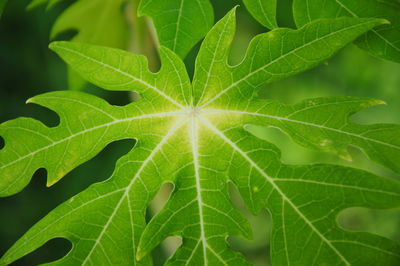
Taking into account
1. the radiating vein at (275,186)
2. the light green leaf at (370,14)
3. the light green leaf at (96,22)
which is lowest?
the radiating vein at (275,186)

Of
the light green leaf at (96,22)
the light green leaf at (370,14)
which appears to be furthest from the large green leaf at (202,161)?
the light green leaf at (96,22)

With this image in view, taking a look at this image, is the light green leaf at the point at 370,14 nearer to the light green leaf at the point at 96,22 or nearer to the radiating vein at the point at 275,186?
the radiating vein at the point at 275,186

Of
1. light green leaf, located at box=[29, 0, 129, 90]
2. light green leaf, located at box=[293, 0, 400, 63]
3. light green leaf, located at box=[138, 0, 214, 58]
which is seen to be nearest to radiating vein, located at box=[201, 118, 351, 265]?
light green leaf, located at box=[138, 0, 214, 58]

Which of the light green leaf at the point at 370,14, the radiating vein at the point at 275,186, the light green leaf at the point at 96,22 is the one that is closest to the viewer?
the radiating vein at the point at 275,186

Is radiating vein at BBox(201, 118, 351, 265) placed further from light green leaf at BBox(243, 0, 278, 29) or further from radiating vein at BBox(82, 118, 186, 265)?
light green leaf at BBox(243, 0, 278, 29)

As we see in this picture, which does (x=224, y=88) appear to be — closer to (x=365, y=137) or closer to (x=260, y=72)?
(x=260, y=72)

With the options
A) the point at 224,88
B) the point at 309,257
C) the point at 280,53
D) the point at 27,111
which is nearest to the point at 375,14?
the point at 280,53

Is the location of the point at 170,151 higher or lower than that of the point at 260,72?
lower
